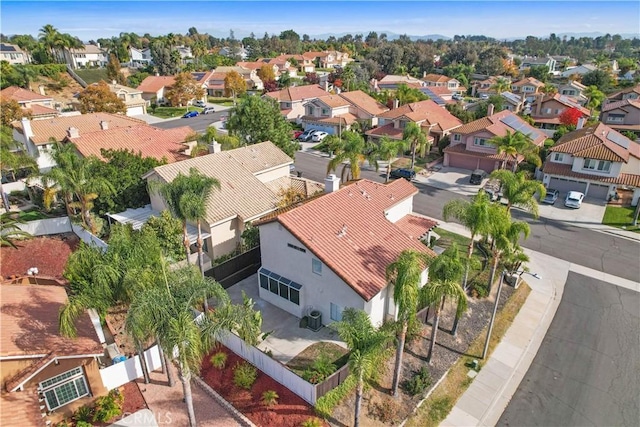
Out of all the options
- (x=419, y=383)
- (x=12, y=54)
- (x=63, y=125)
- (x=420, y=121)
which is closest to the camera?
(x=419, y=383)

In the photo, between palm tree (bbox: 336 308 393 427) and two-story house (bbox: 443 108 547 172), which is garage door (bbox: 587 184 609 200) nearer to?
two-story house (bbox: 443 108 547 172)

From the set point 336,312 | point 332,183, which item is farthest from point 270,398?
point 332,183

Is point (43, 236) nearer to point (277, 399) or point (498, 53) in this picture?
point (277, 399)

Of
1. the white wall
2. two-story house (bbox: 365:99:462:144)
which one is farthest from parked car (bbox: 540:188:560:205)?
the white wall

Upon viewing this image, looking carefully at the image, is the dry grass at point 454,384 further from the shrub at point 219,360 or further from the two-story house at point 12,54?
the two-story house at point 12,54

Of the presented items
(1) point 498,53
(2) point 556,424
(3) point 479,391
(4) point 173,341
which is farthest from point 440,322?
(1) point 498,53

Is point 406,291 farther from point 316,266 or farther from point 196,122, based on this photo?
point 196,122
